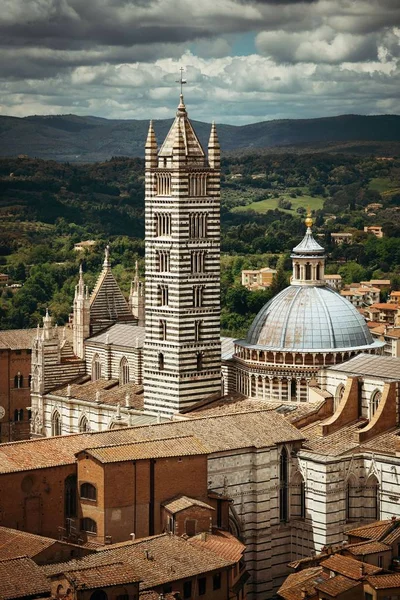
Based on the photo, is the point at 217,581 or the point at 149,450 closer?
the point at 217,581

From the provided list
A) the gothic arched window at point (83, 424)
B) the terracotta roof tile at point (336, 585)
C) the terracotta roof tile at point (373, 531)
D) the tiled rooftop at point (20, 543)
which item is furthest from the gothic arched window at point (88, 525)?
the gothic arched window at point (83, 424)

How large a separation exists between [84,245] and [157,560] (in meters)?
72.4

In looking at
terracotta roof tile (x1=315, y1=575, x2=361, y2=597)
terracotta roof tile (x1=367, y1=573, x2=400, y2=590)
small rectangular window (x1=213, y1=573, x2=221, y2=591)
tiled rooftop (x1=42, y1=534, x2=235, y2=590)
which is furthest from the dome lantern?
terracotta roof tile (x1=315, y1=575, x2=361, y2=597)

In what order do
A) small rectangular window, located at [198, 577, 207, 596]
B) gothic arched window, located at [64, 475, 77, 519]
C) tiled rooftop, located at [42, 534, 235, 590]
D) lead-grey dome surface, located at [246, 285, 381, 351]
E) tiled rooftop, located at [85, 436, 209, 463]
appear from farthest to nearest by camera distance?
lead-grey dome surface, located at [246, 285, 381, 351] → gothic arched window, located at [64, 475, 77, 519] → tiled rooftop, located at [85, 436, 209, 463] → small rectangular window, located at [198, 577, 207, 596] → tiled rooftop, located at [42, 534, 235, 590]

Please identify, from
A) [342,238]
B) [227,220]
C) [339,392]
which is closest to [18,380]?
[339,392]

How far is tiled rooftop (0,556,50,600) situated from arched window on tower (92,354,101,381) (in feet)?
80.1

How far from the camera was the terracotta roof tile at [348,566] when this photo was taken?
41.3 metres

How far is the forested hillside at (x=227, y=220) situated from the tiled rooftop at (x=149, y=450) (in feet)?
120

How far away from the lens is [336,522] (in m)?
47.1

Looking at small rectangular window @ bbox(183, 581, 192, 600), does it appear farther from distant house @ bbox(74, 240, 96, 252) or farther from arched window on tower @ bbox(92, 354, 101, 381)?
distant house @ bbox(74, 240, 96, 252)

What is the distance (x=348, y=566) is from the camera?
41781mm

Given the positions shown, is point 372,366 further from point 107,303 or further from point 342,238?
point 342,238

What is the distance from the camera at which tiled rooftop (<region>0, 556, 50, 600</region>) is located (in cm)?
3778

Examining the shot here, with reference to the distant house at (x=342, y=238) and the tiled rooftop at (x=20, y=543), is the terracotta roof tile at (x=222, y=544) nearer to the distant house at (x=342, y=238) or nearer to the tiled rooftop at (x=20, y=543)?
the tiled rooftop at (x=20, y=543)
